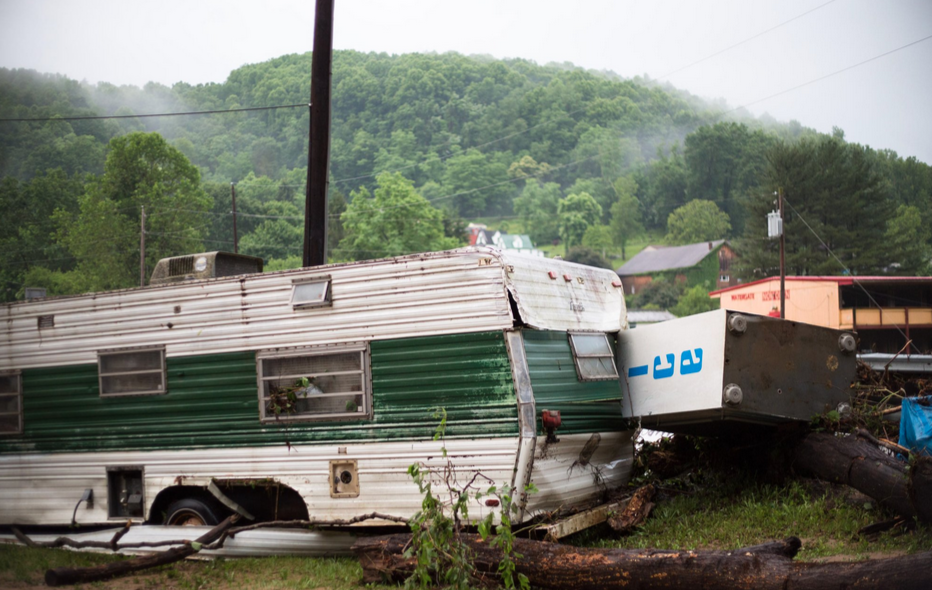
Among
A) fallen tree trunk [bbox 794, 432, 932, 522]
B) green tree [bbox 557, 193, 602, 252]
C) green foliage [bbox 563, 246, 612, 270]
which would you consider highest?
green tree [bbox 557, 193, 602, 252]

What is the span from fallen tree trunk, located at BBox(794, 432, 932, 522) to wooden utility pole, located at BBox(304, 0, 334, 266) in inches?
248

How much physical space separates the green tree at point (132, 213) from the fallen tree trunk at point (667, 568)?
41591 mm

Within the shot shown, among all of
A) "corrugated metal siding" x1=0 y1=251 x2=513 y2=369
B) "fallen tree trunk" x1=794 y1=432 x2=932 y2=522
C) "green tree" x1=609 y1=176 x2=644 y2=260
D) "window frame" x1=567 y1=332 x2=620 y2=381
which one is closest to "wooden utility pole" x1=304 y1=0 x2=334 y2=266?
"corrugated metal siding" x1=0 y1=251 x2=513 y2=369

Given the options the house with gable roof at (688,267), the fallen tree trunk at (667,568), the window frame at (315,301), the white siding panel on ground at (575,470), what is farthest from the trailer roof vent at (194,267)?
the house with gable roof at (688,267)

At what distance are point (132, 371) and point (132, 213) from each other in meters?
47.4

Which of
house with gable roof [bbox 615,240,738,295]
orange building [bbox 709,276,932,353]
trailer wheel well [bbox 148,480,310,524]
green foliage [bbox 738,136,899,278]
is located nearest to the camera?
trailer wheel well [bbox 148,480,310,524]

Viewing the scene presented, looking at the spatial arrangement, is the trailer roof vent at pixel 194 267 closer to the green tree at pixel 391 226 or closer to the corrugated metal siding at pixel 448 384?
the corrugated metal siding at pixel 448 384

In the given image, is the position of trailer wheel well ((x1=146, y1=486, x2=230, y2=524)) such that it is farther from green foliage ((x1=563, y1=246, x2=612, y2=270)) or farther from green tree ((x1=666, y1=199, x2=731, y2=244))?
green tree ((x1=666, y1=199, x2=731, y2=244))

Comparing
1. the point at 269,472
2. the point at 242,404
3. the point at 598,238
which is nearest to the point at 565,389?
the point at 269,472

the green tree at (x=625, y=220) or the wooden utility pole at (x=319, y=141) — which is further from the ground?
the green tree at (x=625, y=220)

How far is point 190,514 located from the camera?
816 centimetres

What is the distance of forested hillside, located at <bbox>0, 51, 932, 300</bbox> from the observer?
3847 cm

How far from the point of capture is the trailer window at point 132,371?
836 cm

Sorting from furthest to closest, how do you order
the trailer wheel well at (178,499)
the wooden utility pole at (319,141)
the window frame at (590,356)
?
the wooden utility pole at (319,141), the trailer wheel well at (178,499), the window frame at (590,356)
